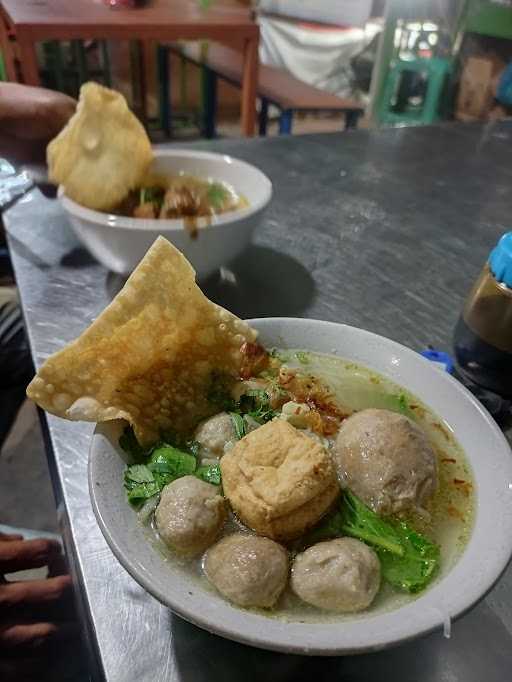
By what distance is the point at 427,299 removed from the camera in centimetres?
145

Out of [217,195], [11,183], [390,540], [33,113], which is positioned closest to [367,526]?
[390,540]

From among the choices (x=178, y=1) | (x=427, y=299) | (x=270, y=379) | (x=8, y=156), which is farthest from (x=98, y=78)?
(x=270, y=379)

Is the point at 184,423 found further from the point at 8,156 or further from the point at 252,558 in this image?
the point at 8,156

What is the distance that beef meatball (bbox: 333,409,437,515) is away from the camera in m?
0.73

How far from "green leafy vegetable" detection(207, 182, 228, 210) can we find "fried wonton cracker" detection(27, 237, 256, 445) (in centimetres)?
57

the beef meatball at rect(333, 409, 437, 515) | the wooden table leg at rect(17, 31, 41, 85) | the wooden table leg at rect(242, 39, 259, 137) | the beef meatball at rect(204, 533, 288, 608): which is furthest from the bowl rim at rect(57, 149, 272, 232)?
the wooden table leg at rect(242, 39, 259, 137)

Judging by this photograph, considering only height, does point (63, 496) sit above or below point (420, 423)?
below

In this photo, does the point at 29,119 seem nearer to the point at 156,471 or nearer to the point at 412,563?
the point at 156,471

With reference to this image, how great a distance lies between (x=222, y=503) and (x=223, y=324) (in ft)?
0.92

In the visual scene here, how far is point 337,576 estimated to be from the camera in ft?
2.06

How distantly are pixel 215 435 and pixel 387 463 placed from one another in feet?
0.76

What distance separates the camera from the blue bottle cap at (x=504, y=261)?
1005 millimetres

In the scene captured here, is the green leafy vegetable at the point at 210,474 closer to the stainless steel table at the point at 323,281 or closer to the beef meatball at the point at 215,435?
the beef meatball at the point at 215,435

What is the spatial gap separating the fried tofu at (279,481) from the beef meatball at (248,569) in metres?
0.03
